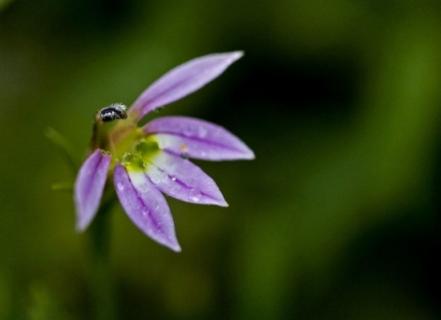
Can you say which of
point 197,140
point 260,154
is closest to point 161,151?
point 197,140

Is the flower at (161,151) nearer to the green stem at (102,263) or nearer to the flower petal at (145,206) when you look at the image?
the flower petal at (145,206)

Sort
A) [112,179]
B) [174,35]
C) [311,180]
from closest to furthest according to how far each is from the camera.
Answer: [112,179] < [311,180] < [174,35]

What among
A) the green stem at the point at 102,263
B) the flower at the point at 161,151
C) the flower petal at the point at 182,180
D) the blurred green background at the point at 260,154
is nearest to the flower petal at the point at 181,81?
the flower at the point at 161,151

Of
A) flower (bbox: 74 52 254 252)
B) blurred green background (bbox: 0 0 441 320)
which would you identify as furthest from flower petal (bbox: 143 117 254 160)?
blurred green background (bbox: 0 0 441 320)

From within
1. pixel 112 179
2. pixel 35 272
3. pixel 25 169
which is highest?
pixel 112 179

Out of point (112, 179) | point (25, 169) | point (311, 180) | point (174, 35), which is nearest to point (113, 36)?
point (174, 35)

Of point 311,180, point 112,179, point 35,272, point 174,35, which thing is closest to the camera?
point 112,179

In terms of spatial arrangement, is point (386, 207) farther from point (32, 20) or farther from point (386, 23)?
point (32, 20)

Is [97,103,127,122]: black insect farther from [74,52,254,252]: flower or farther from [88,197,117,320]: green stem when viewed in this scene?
[88,197,117,320]: green stem
